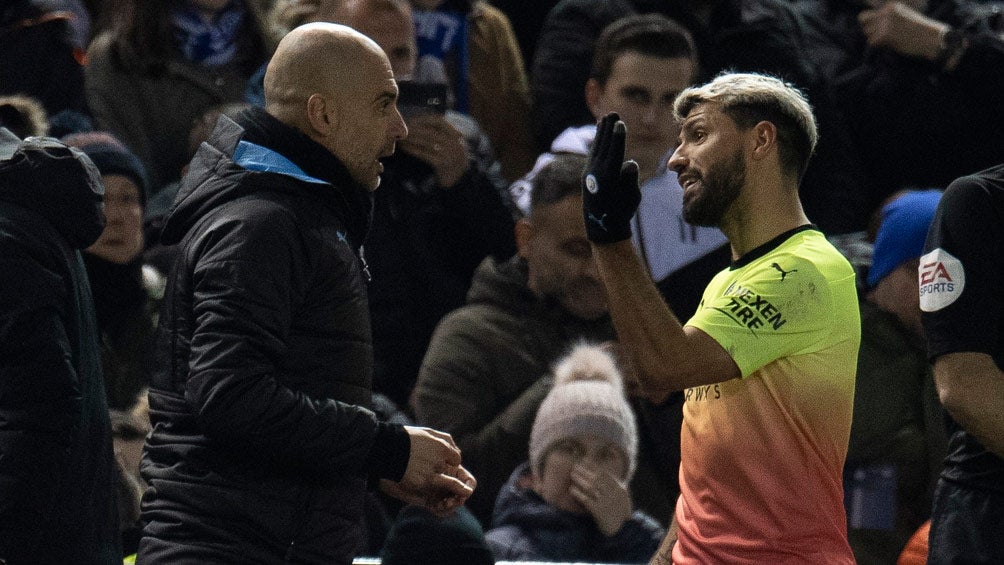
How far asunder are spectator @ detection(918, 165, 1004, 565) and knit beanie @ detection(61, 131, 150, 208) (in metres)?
3.32

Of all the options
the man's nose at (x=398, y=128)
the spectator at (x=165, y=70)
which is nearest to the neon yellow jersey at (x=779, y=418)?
the man's nose at (x=398, y=128)

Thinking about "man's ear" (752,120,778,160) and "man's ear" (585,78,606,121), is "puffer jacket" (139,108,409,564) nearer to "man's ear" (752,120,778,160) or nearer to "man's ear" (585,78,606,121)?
"man's ear" (752,120,778,160)

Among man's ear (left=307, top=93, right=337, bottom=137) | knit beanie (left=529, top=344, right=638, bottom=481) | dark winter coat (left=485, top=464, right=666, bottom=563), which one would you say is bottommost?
dark winter coat (left=485, top=464, right=666, bottom=563)

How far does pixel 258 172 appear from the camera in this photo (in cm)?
383

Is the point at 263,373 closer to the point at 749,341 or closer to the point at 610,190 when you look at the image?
the point at 610,190

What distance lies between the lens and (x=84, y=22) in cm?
755

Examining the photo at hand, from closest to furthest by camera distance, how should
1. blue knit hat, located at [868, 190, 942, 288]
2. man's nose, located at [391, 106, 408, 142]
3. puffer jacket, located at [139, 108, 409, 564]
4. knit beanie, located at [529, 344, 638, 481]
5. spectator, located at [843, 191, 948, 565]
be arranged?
puffer jacket, located at [139, 108, 409, 564], man's nose, located at [391, 106, 408, 142], knit beanie, located at [529, 344, 638, 481], spectator, located at [843, 191, 948, 565], blue knit hat, located at [868, 190, 942, 288]

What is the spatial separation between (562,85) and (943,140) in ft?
5.92

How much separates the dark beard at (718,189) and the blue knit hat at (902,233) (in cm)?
243

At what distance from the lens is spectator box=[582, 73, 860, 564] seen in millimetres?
3732

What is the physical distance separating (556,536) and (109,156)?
2.22 meters

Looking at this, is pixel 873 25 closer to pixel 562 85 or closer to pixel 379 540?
pixel 562 85

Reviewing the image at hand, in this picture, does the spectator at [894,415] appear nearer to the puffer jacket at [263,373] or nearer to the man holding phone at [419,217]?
the man holding phone at [419,217]

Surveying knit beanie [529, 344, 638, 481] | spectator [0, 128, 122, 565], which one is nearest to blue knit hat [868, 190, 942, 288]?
knit beanie [529, 344, 638, 481]
